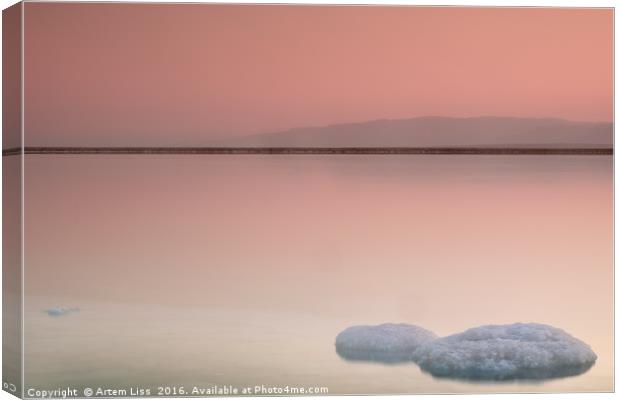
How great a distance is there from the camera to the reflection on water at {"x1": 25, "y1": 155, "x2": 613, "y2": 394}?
15.9ft

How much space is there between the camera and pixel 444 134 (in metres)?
4.92

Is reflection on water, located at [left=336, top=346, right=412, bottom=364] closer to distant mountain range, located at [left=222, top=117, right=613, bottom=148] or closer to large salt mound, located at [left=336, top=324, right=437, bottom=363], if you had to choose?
large salt mound, located at [left=336, top=324, right=437, bottom=363]

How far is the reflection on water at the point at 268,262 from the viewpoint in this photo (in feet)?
15.9

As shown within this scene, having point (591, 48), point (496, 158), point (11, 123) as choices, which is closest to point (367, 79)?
point (496, 158)

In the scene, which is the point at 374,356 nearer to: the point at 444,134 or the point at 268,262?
the point at 268,262

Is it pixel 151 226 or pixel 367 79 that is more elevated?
pixel 367 79

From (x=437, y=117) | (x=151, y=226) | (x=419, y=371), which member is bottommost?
(x=419, y=371)

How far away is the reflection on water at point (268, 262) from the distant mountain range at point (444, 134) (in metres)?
0.07

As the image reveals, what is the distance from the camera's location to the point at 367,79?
16.1 feet

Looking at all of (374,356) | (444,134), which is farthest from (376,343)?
(444,134)

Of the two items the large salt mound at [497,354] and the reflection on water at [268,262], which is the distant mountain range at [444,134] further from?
the large salt mound at [497,354]

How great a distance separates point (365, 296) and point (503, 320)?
626mm

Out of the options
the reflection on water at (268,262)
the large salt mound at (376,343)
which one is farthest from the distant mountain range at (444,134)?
the large salt mound at (376,343)

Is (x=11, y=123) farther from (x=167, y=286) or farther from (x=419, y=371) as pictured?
(x=419, y=371)
